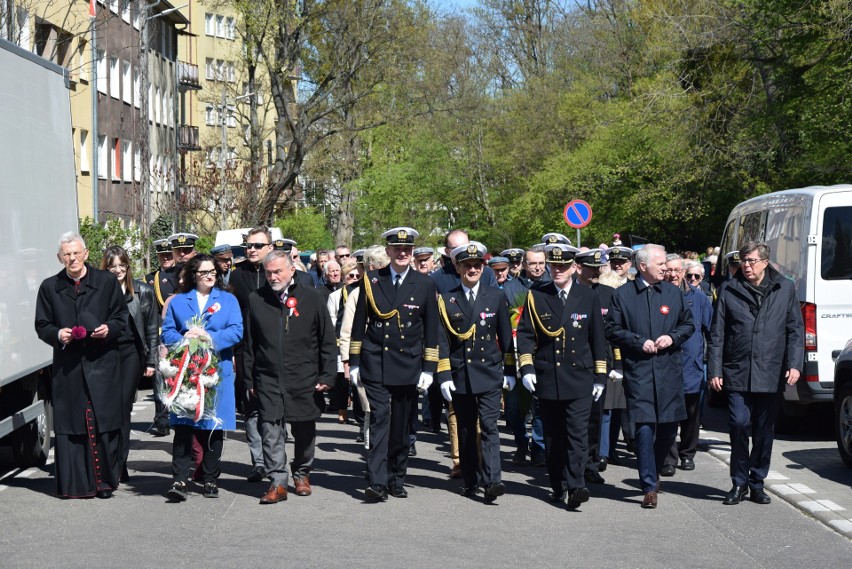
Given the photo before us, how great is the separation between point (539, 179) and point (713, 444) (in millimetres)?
32433

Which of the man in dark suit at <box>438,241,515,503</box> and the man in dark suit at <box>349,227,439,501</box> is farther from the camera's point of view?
the man in dark suit at <box>349,227,439,501</box>

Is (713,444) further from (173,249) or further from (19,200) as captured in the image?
(19,200)

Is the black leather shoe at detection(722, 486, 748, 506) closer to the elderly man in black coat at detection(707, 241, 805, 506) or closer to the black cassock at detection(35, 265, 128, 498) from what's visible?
the elderly man in black coat at detection(707, 241, 805, 506)

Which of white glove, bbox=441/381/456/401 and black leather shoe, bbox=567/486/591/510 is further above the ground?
white glove, bbox=441/381/456/401

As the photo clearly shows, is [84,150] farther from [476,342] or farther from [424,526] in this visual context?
[424,526]

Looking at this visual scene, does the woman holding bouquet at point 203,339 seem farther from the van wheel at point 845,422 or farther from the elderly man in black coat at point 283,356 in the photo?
the van wheel at point 845,422

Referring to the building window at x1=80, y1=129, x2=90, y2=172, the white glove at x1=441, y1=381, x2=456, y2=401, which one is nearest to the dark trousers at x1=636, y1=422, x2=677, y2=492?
the white glove at x1=441, y1=381, x2=456, y2=401

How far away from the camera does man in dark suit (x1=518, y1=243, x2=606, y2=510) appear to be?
10406 mm

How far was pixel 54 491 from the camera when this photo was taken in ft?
36.0

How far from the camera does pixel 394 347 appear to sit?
10.8 m

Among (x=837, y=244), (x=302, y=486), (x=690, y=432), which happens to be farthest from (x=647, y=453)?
(x=837, y=244)

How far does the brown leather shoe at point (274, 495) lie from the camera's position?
1035 centimetres

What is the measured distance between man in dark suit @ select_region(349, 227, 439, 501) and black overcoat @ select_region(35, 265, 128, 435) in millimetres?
1829

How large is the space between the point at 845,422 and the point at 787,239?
289 cm
